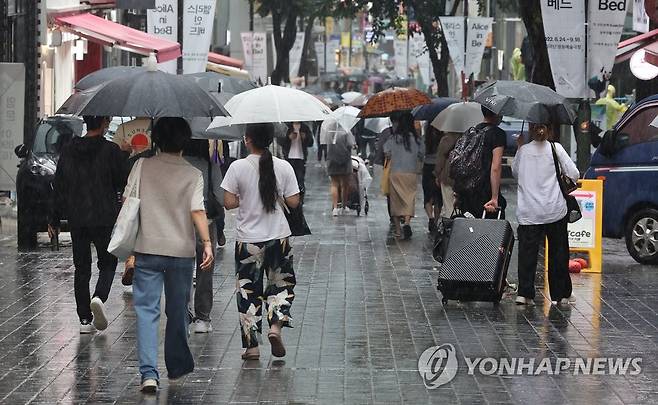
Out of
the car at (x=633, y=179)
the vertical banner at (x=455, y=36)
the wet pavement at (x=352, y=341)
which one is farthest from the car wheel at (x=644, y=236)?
the vertical banner at (x=455, y=36)

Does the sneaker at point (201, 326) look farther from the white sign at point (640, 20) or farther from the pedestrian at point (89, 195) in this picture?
the white sign at point (640, 20)

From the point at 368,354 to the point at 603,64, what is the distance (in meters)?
7.29

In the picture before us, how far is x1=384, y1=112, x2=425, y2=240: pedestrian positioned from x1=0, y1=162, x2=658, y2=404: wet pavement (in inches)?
135

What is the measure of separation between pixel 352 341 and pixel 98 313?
1.85 metres

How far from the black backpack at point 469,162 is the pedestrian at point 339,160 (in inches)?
386

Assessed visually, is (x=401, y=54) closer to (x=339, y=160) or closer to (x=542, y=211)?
(x=339, y=160)

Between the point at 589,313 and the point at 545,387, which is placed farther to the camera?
the point at 589,313

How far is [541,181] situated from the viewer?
41.5 ft

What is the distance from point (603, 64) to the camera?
1659cm

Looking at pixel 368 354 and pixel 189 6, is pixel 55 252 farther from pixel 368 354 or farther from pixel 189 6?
pixel 368 354

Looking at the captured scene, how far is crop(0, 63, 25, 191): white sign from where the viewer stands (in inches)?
706

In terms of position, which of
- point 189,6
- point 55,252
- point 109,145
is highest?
point 189,6

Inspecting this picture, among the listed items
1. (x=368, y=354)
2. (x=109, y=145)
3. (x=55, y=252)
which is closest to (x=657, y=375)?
(x=368, y=354)

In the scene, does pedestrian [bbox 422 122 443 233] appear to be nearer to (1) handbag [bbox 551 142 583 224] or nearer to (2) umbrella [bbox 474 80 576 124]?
(2) umbrella [bbox 474 80 576 124]
